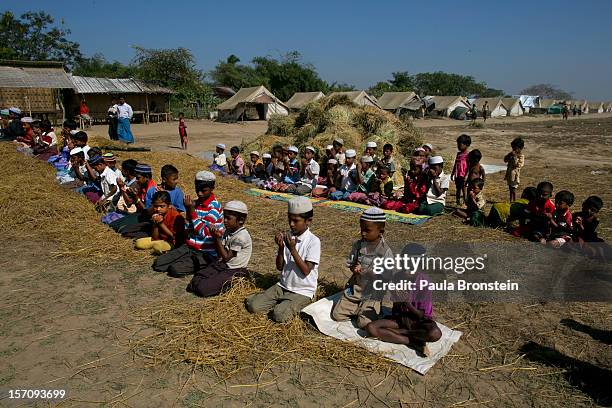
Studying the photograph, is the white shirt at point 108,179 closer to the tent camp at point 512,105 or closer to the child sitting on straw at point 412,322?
the child sitting on straw at point 412,322

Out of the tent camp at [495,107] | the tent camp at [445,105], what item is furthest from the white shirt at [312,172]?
the tent camp at [495,107]

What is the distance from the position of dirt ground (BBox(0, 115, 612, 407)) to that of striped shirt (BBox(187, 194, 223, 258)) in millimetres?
477

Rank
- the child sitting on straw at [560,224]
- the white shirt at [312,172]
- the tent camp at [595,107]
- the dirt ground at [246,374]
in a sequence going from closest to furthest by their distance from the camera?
the dirt ground at [246,374]
the child sitting on straw at [560,224]
the white shirt at [312,172]
the tent camp at [595,107]

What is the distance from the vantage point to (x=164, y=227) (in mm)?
5277

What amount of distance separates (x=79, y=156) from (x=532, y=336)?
8.09m

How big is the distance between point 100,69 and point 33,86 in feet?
91.6

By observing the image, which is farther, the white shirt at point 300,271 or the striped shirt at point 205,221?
the striped shirt at point 205,221

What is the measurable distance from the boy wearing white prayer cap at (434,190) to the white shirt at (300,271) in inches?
159

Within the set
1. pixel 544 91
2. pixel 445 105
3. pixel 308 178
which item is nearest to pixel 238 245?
pixel 308 178

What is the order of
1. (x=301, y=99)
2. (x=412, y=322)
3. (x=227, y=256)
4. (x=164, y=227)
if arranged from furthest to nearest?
(x=301, y=99)
(x=164, y=227)
(x=227, y=256)
(x=412, y=322)

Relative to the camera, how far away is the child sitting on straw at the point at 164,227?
17.1 ft

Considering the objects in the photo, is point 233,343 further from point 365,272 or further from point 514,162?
point 514,162

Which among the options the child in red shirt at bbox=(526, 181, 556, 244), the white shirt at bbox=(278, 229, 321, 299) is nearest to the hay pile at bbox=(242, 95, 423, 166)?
the child in red shirt at bbox=(526, 181, 556, 244)

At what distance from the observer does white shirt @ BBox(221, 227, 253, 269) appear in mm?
4398
